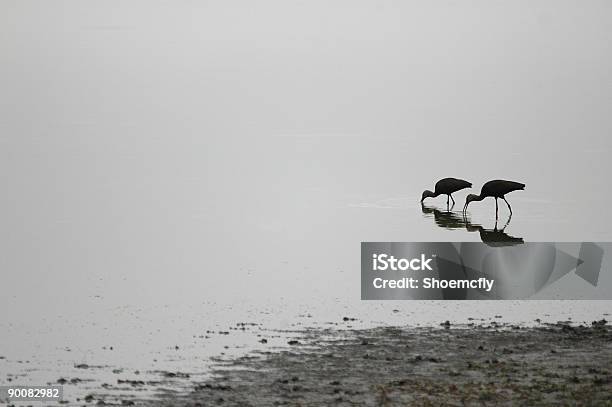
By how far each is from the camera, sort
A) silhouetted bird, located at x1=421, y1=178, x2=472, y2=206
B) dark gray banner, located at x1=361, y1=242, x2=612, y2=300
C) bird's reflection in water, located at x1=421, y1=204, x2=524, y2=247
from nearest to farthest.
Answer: dark gray banner, located at x1=361, y1=242, x2=612, y2=300
bird's reflection in water, located at x1=421, y1=204, x2=524, y2=247
silhouetted bird, located at x1=421, y1=178, x2=472, y2=206

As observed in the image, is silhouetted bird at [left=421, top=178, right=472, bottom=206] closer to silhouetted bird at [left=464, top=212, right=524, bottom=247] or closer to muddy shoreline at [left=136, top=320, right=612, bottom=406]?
silhouetted bird at [left=464, top=212, right=524, bottom=247]

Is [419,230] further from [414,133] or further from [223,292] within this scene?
[414,133]

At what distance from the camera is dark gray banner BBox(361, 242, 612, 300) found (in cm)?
2616

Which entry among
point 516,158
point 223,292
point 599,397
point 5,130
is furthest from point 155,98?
point 599,397

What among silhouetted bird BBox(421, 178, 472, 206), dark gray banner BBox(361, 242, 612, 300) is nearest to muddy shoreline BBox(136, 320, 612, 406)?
dark gray banner BBox(361, 242, 612, 300)

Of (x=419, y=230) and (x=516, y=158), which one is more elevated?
(x=516, y=158)

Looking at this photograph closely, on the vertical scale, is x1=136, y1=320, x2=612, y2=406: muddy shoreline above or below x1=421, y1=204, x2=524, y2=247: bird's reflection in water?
below

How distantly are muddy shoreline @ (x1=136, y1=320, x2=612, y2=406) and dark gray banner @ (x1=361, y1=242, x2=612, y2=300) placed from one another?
3.59m

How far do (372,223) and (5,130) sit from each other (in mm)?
55022

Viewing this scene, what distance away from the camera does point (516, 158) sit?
6462 cm

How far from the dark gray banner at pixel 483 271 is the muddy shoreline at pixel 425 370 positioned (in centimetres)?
359

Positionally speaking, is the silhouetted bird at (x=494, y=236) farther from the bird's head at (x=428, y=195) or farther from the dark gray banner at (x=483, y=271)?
the bird's head at (x=428, y=195)

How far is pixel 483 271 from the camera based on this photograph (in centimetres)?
2931

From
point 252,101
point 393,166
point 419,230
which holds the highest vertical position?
point 252,101
